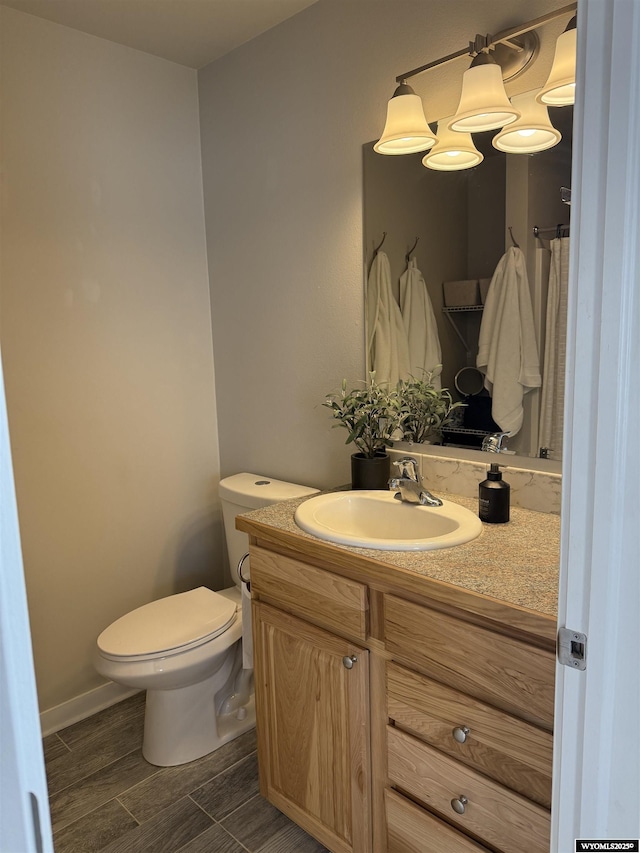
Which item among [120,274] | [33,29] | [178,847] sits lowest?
[178,847]

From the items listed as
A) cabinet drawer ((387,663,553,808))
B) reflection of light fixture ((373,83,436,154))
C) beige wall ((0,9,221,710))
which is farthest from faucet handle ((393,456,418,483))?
beige wall ((0,9,221,710))

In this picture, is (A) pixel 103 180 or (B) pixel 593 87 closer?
(B) pixel 593 87

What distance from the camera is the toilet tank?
214 cm

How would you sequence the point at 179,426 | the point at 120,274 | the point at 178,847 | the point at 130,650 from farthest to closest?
the point at 179,426 < the point at 120,274 < the point at 130,650 < the point at 178,847

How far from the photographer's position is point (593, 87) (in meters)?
0.73

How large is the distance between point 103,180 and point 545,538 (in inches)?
75.9

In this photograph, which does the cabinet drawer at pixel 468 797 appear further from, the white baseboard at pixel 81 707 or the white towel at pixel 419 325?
the white baseboard at pixel 81 707

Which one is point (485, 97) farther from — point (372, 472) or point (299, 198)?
point (372, 472)

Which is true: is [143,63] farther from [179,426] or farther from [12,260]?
[179,426]

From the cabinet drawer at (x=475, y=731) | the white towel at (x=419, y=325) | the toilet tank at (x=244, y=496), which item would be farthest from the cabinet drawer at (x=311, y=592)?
the white towel at (x=419, y=325)

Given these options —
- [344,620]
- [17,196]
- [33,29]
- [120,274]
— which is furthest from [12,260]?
[344,620]

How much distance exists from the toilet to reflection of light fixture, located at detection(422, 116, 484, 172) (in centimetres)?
107

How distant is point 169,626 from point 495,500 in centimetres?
114

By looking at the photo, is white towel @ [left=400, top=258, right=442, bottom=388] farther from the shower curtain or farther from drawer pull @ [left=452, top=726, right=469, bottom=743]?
drawer pull @ [left=452, top=726, right=469, bottom=743]
